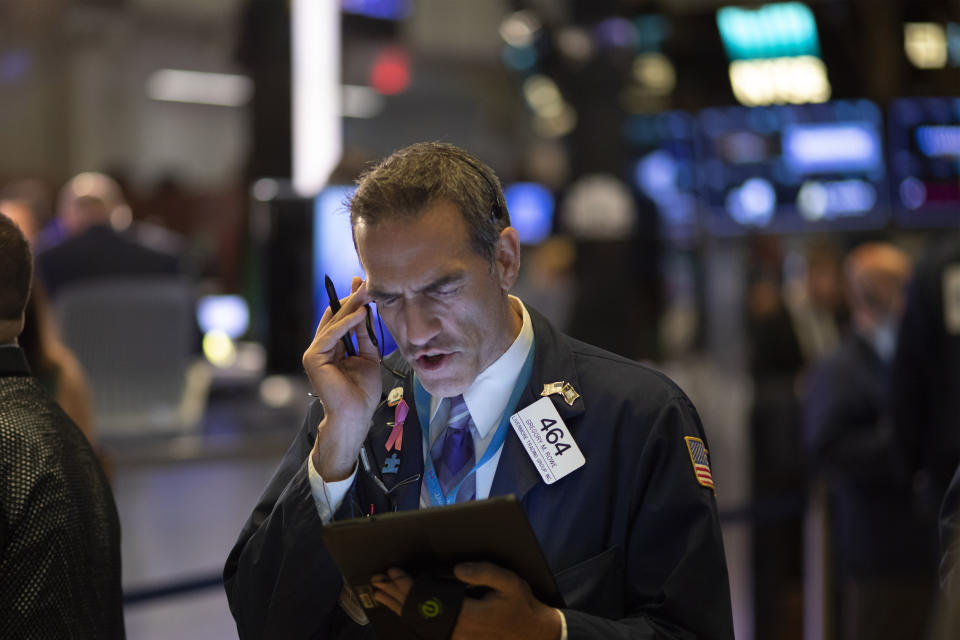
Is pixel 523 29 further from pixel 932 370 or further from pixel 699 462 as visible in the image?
pixel 699 462

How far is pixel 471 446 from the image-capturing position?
1.79m

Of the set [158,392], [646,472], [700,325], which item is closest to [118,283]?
[158,392]

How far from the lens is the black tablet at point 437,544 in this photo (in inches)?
57.3

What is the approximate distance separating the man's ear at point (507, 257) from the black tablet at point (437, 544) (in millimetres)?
454

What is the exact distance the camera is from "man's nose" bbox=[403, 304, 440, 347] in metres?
1.70

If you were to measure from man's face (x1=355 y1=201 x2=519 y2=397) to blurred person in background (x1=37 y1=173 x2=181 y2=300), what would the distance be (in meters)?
3.06

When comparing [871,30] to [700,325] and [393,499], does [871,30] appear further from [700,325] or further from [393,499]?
[393,499]

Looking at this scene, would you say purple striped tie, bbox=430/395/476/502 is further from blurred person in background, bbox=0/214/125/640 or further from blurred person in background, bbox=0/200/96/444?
blurred person in background, bbox=0/200/96/444

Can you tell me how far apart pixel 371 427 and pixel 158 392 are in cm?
257

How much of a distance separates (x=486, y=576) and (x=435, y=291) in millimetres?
433

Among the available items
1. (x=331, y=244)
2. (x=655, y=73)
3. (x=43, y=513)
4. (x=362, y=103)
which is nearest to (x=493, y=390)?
(x=43, y=513)

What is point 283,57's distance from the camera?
521 cm

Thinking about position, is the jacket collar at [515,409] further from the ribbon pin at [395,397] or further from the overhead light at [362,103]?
the overhead light at [362,103]

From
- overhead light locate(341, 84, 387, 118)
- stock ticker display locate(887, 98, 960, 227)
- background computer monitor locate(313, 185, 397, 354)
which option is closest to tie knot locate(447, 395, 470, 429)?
background computer monitor locate(313, 185, 397, 354)
